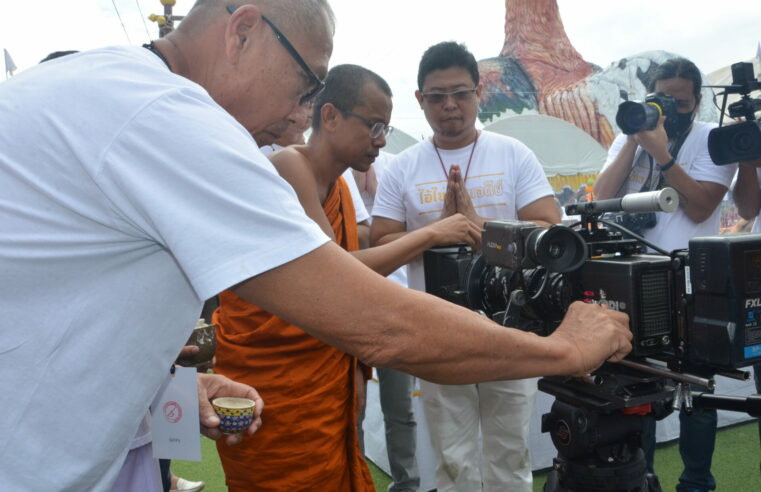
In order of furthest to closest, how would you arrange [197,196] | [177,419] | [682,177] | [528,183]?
1. [682,177]
2. [528,183]
3. [177,419]
4. [197,196]

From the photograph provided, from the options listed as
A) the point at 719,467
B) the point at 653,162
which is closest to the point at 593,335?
the point at 653,162

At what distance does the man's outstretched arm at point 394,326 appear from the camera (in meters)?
0.78

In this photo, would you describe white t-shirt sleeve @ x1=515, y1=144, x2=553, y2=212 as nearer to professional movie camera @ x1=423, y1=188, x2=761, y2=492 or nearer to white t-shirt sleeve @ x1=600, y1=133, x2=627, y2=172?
white t-shirt sleeve @ x1=600, y1=133, x2=627, y2=172

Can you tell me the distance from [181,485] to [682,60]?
300 centimetres

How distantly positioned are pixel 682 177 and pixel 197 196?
233 cm

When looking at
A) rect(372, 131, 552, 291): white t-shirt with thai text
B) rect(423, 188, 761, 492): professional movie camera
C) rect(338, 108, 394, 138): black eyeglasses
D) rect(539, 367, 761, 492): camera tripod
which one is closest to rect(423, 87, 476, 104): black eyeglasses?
rect(372, 131, 552, 291): white t-shirt with thai text

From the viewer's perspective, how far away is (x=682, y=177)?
8.32 ft

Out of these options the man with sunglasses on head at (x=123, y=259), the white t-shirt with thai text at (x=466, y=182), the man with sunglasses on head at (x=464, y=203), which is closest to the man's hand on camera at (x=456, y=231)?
the man with sunglasses on head at (x=464, y=203)

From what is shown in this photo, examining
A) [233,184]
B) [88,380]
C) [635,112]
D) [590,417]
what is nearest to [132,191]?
[233,184]

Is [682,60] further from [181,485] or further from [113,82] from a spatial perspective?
[181,485]

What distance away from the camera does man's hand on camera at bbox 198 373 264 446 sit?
50.4 inches

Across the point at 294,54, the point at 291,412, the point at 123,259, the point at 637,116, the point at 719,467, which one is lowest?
the point at 719,467

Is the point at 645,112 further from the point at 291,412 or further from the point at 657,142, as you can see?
the point at 291,412

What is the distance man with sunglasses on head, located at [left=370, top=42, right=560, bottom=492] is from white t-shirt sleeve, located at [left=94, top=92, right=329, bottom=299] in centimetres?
157
